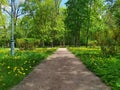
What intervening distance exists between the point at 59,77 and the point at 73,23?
38.4 metres

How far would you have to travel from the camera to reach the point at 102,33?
2050 cm

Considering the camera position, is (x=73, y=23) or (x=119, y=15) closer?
(x=119, y=15)

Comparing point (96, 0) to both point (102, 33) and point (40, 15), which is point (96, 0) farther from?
point (102, 33)

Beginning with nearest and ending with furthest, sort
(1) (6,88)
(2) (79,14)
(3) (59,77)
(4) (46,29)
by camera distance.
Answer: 1. (1) (6,88)
2. (3) (59,77)
3. (2) (79,14)
4. (4) (46,29)

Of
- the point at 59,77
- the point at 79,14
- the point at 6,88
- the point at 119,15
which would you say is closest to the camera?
the point at 6,88

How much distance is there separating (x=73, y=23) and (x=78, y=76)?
125 feet

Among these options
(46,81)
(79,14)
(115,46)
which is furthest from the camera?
(79,14)

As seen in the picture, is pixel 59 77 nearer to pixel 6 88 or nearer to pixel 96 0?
pixel 6 88

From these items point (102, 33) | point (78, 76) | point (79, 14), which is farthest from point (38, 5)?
point (78, 76)

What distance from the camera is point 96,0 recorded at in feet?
A: 155

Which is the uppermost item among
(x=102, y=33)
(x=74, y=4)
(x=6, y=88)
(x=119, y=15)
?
(x=74, y=4)

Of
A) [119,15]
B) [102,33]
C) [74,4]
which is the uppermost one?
[74,4]

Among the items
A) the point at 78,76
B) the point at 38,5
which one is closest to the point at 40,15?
the point at 38,5

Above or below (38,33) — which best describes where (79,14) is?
above
